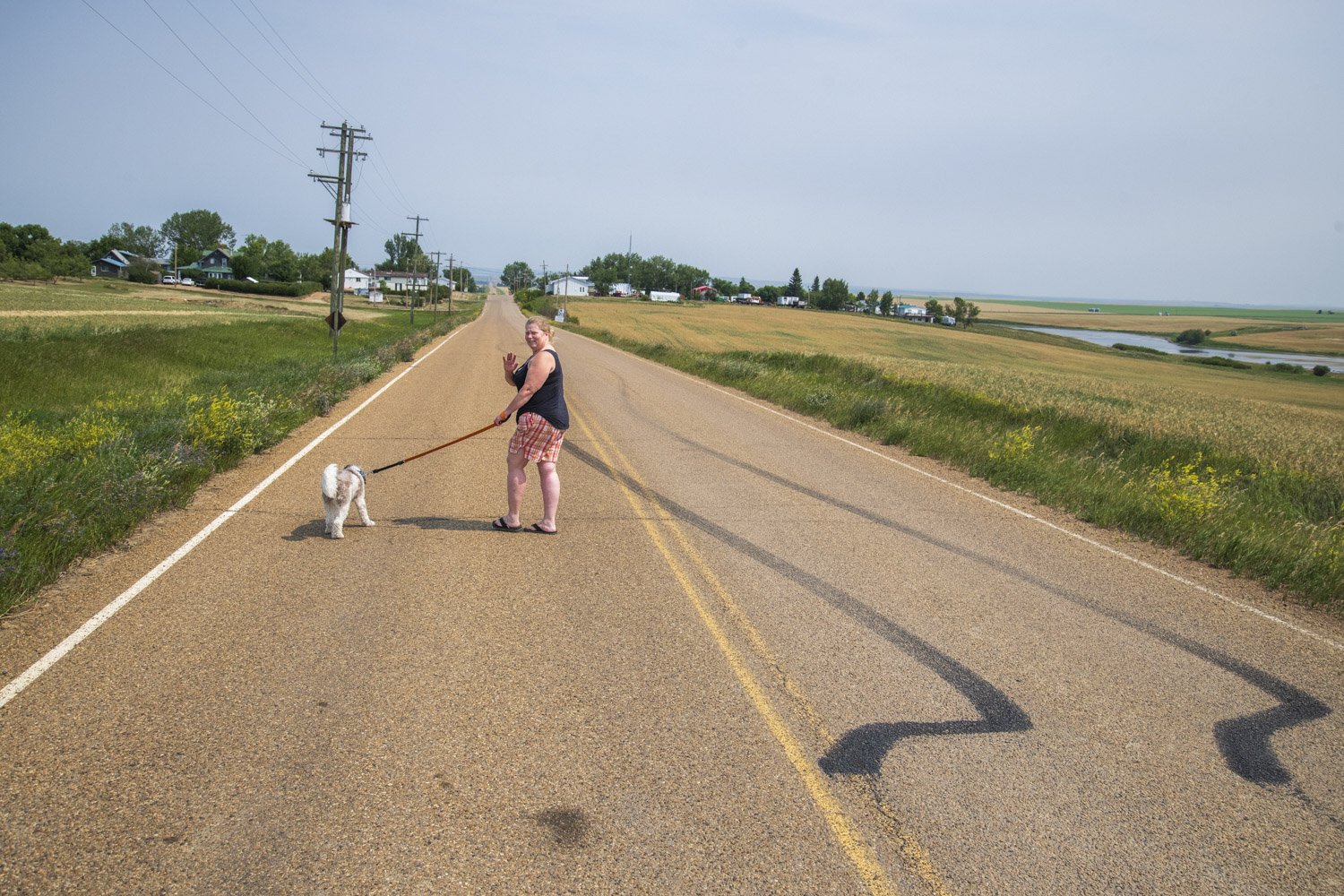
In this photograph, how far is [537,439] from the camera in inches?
302

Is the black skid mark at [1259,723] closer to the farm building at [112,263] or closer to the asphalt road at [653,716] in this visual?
the asphalt road at [653,716]

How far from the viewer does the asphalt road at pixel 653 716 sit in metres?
3.38

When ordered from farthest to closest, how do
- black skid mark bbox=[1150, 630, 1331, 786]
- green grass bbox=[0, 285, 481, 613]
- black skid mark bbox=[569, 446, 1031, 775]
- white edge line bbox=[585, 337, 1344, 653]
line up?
white edge line bbox=[585, 337, 1344, 653] < green grass bbox=[0, 285, 481, 613] < black skid mark bbox=[1150, 630, 1331, 786] < black skid mark bbox=[569, 446, 1031, 775]

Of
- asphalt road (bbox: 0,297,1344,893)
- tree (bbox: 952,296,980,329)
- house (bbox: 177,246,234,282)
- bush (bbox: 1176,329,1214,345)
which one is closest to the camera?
asphalt road (bbox: 0,297,1344,893)

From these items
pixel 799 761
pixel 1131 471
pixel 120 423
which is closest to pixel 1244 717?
pixel 799 761

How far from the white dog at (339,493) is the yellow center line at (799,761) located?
9.15 ft

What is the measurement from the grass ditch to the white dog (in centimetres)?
812

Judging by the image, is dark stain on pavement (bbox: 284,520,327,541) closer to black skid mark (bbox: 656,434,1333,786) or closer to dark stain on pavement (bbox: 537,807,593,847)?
dark stain on pavement (bbox: 537,807,593,847)

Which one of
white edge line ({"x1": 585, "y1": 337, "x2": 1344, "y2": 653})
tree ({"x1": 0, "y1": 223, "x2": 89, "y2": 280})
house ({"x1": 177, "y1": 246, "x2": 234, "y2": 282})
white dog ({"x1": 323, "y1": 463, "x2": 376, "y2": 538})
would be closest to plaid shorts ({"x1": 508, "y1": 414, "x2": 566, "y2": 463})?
white dog ({"x1": 323, "y1": 463, "x2": 376, "y2": 538})

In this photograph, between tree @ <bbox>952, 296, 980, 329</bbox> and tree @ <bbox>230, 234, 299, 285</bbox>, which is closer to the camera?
tree @ <bbox>230, 234, 299, 285</bbox>

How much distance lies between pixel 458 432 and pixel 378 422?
1698mm

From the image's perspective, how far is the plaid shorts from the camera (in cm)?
764

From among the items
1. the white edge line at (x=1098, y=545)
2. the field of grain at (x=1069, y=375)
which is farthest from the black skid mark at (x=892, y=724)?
the field of grain at (x=1069, y=375)

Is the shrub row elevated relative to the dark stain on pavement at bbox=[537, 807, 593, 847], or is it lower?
elevated
